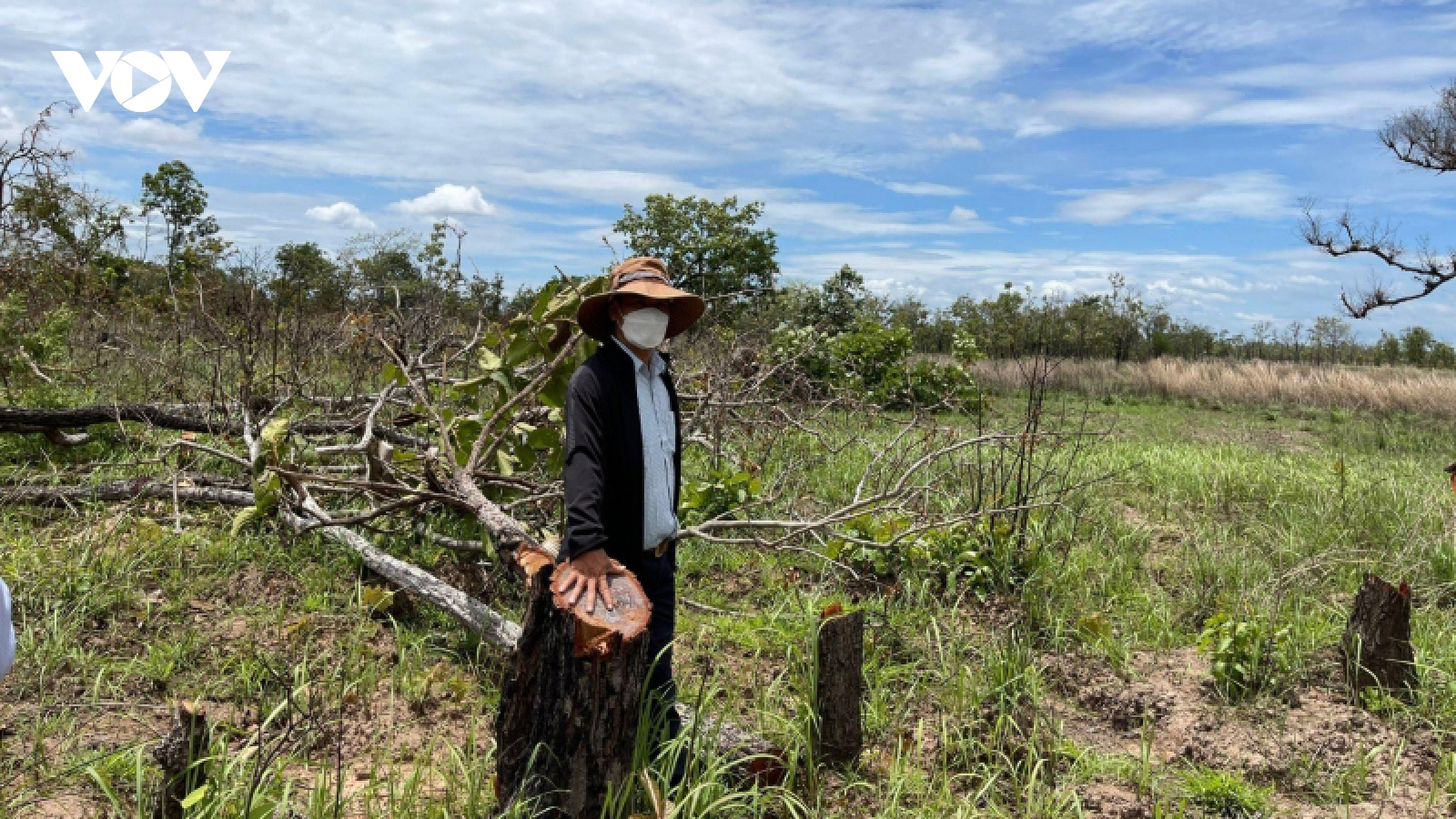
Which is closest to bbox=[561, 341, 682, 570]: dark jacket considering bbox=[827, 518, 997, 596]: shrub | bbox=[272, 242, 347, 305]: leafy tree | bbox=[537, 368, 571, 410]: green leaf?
bbox=[537, 368, 571, 410]: green leaf

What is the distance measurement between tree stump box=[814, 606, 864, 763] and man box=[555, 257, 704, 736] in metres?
0.49

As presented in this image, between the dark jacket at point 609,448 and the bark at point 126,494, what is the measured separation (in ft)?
10.8

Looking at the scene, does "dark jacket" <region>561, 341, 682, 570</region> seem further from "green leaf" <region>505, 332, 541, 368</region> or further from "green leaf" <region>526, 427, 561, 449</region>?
"green leaf" <region>526, 427, 561, 449</region>

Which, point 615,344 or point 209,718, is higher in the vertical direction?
point 615,344

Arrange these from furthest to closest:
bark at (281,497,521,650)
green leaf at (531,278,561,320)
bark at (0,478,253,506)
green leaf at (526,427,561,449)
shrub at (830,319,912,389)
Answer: shrub at (830,319,912,389) → bark at (0,478,253,506) → green leaf at (526,427,561,449) → green leaf at (531,278,561,320) → bark at (281,497,521,650)

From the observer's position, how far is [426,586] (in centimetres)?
405

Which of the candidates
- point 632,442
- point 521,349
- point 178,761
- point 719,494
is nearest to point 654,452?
point 632,442

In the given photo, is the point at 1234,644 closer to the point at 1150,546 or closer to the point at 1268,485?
the point at 1150,546

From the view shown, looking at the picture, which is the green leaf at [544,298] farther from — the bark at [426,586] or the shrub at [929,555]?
the shrub at [929,555]

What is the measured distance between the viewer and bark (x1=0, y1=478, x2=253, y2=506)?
517 cm

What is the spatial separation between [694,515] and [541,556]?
2.49 meters

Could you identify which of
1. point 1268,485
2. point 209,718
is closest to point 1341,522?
point 1268,485

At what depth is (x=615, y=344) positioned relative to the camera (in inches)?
117

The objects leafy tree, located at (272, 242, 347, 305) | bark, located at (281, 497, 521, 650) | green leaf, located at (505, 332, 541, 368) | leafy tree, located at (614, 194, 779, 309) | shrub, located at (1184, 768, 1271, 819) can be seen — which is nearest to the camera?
shrub, located at (1184, 768, 1271, 819)
